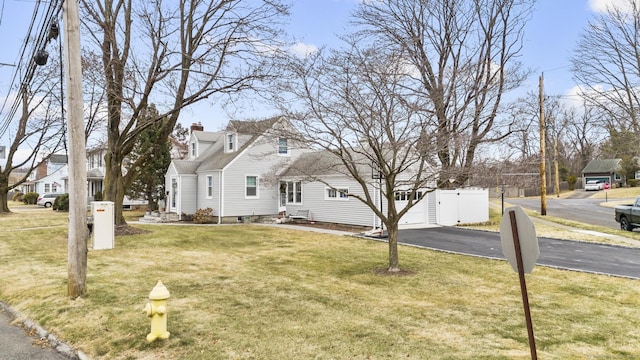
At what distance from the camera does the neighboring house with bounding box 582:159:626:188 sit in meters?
64.2

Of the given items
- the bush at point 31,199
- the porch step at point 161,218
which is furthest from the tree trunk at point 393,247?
the bush at point 31,199

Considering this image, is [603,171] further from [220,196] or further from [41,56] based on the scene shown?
[41,56]

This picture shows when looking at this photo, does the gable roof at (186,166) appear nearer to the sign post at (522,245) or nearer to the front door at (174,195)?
the front door at (174,195)

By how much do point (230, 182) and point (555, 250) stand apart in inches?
647

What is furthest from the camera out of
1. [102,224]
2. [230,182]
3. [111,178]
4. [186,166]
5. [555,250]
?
[186,166]

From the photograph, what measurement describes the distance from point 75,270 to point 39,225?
Answer: 1739 cm

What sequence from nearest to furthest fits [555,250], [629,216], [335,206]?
[555,250], [629,216], [335,206]

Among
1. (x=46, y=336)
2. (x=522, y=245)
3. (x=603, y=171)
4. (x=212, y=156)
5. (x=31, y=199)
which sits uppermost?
(x=603, y=171)

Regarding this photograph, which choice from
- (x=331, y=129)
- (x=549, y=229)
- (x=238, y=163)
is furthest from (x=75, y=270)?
(x=549, y=229)

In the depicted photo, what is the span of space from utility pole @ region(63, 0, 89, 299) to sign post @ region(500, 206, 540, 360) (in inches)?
263

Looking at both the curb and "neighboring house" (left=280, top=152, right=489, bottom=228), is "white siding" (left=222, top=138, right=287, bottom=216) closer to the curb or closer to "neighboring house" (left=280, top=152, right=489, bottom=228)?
"neighboring house" (left=280, top=152, right=489, bottom=228)

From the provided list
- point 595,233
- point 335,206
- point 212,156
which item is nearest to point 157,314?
point 335,206

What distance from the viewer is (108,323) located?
19.6 feet

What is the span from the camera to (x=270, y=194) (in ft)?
82.2
